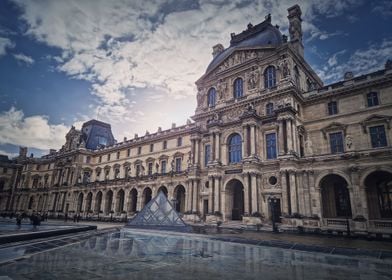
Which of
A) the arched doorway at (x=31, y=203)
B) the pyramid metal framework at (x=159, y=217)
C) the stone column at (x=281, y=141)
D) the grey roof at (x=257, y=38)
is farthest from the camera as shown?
the arched doorway at (x=31, y=203)

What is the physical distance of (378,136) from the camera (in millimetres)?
23672

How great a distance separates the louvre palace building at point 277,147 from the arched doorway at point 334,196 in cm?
9

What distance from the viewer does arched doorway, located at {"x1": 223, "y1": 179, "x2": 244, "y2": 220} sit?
95.3ft

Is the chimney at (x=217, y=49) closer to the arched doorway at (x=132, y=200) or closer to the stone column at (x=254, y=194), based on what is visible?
the stone column at (x=254, y=194)

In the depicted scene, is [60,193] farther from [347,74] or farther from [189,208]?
[347,74]

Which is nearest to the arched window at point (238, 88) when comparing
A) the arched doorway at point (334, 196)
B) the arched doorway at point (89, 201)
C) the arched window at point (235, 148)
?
the arched window at point (235, 148)

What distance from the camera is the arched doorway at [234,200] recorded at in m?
29.1

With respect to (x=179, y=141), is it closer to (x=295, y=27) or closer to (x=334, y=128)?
(x=334, y=128)

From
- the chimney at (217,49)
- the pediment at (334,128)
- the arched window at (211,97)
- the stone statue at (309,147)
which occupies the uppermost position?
the chimney at (217,49)

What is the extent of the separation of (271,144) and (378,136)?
32.6ft

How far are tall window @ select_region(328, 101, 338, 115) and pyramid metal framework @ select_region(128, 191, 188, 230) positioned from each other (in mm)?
19829

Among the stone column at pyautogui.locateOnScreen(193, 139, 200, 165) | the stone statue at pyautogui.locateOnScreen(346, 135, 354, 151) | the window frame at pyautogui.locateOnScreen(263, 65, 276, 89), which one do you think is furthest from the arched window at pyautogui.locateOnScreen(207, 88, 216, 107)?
the stone statue at pyautogui.locateOnScreen(346, 135, 354, 151)

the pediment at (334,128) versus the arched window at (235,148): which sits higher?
the pediment at (334,128)

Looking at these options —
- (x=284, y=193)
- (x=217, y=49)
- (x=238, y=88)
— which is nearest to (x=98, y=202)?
(x=238, y=88)
